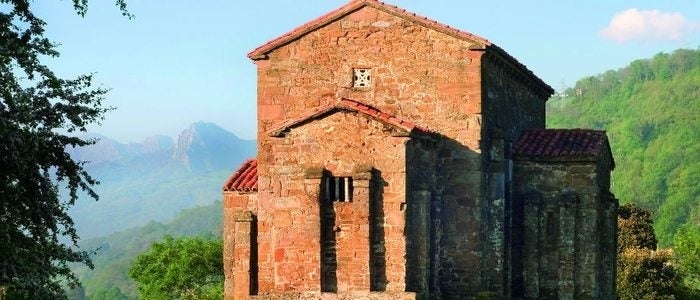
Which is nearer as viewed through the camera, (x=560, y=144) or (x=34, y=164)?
(x=34, y=164)

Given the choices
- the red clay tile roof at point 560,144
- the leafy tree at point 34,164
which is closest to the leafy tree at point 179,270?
the red clay tile roof at point 560,144

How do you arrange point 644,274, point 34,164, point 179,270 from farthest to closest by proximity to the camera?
point 179,270, point 644,274, point 34,164

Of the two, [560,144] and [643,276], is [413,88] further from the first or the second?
[643,276]

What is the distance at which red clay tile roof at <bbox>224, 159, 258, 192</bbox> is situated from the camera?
81.8 feet

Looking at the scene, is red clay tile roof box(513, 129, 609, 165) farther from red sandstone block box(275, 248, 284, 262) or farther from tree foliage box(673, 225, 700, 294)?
tree foliage box(673, 225, 700, 294)

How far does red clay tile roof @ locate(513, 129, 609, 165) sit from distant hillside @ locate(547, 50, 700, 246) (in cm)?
7812

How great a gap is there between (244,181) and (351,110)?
16.2 ft

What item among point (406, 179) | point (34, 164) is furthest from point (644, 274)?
point (34, 164)

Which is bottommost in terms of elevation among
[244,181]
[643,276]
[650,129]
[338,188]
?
[643,276]

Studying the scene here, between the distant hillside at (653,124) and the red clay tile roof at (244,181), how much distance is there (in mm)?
81937

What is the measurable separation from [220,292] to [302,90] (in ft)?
104

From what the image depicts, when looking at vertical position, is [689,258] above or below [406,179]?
below

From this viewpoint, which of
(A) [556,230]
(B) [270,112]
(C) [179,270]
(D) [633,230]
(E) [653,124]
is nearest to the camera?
(B) [270,112]

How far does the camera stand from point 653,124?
14450 cm
